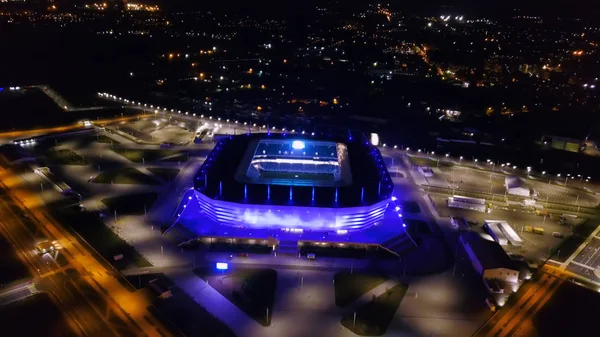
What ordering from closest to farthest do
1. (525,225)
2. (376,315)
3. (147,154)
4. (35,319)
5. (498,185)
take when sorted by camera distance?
(35,319) → (376,315) → (525,225) → (498,185) → (147,154)

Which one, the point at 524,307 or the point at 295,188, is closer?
the point at 524,307

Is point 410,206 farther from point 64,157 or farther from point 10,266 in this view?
point 64,157

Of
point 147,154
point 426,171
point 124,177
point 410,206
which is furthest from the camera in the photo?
point 147,154

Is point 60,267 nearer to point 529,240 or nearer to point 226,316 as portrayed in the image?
point 226,316

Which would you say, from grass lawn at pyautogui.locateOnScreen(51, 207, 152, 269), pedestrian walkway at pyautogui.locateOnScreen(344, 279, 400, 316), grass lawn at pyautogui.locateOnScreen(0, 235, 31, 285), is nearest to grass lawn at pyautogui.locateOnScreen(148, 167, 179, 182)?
grass lawn at pyautogui.locateOnScreen(51, 207, 152, 269)

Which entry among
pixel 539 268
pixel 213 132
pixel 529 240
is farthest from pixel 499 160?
pixel 213 132

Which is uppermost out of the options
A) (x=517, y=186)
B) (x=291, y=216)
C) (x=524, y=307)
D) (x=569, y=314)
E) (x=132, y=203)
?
(x=517, y=186)

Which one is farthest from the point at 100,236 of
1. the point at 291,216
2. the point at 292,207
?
the point at 292,207
